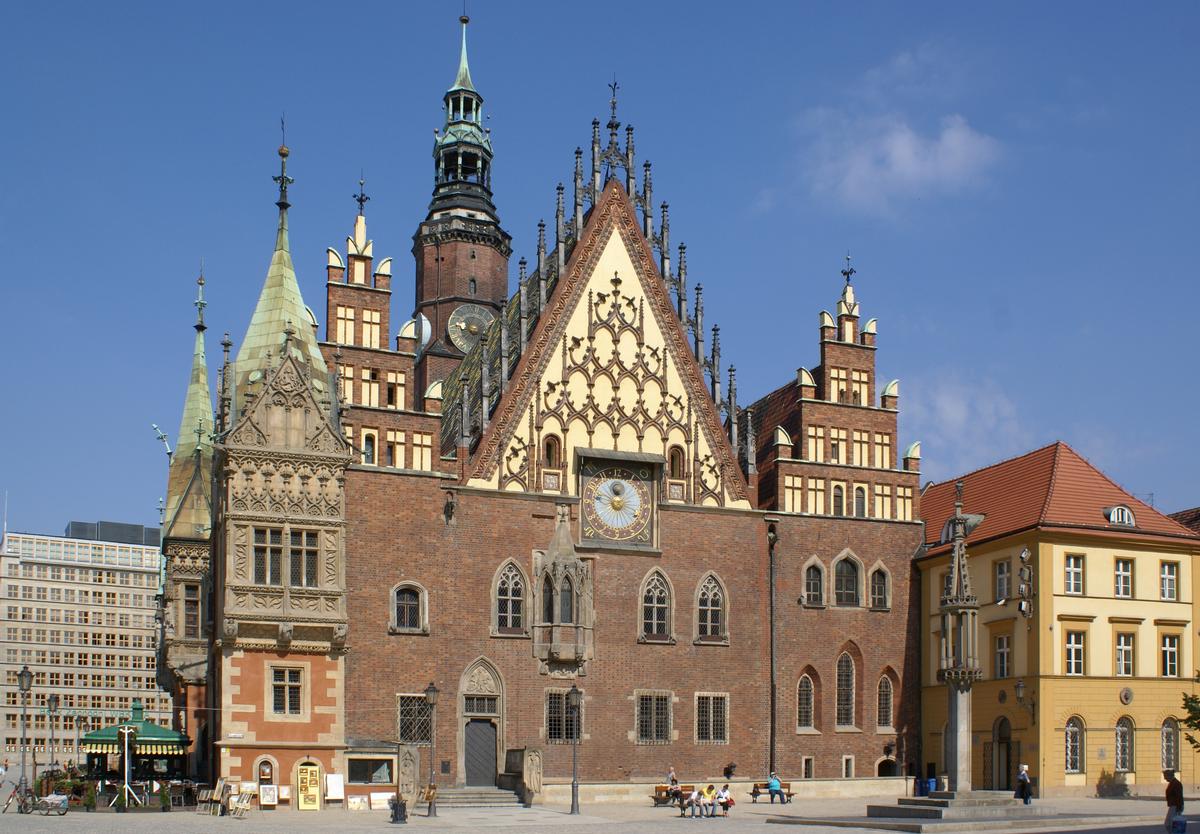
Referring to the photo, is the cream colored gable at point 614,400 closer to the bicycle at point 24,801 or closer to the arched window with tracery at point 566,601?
the arched window with tracery at point 566,601

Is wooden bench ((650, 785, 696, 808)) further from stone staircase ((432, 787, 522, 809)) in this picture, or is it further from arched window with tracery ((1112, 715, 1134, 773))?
arched window with tracery ((1112, 715, 1134, 773))

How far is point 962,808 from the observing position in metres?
36.5

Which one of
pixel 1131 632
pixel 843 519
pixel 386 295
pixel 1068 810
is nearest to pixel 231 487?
pixel 386 295

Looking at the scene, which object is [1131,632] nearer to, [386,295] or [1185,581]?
[1185,581]

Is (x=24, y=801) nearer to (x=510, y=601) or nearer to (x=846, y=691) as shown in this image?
(x=510, y=601)

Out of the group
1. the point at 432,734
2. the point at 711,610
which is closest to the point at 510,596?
the point at 711,610

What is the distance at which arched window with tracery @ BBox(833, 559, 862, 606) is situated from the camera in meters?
54.6

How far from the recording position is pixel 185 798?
1682 inches

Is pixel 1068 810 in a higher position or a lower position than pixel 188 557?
lower

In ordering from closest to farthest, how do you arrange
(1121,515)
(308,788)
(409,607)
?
(308,788), (409,607), (1121,515)

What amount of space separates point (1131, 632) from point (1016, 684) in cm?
461

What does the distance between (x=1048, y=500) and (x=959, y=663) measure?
45.8 ft

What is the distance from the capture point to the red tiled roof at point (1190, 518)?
60406mm

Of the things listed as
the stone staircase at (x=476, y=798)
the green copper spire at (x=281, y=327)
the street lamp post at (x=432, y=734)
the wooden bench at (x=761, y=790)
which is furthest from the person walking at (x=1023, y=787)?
the green copper spire at (x=281, y=327)
